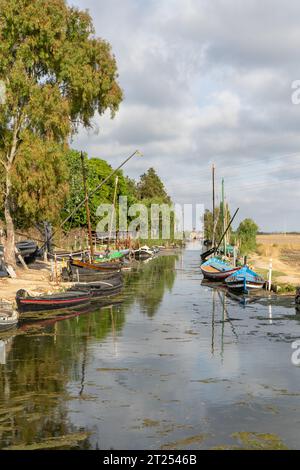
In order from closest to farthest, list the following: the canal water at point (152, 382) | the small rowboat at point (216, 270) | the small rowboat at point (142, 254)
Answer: the canal water at point (152, 382)
the small rowboat at point (216, 270)
the small rowboat at point (142, 254)

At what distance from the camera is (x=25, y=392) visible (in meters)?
17.5

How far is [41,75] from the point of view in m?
44.6

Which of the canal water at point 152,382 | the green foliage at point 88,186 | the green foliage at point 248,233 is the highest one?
the green foliage at point 88,186

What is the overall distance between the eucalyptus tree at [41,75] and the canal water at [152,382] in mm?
16285

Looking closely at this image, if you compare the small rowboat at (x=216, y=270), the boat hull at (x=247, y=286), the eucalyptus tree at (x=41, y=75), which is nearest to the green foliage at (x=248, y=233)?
the small rowboat at (x=216, y=270)

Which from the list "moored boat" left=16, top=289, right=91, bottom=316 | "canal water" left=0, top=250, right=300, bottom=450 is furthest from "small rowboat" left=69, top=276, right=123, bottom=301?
"canal water" left=0, top=250, right=300, bottom=450

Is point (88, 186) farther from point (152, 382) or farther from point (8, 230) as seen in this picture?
point (152, 382)

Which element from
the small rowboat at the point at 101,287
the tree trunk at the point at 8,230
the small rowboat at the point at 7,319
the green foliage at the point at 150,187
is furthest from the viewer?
the green foliage at the point at 150,187

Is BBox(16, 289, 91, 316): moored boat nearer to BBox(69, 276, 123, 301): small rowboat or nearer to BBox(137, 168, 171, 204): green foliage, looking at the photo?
BBox(69, 276, 123, 301): small rowboat

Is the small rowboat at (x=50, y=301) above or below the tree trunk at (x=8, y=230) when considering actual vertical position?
below

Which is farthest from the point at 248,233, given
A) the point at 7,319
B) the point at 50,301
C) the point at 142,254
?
the point at 7,319

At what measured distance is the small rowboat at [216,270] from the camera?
175 ft

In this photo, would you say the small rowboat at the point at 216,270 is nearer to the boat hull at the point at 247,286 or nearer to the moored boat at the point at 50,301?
the boat hull at the point at 247,286

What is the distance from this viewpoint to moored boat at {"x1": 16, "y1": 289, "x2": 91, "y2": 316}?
101 ft
